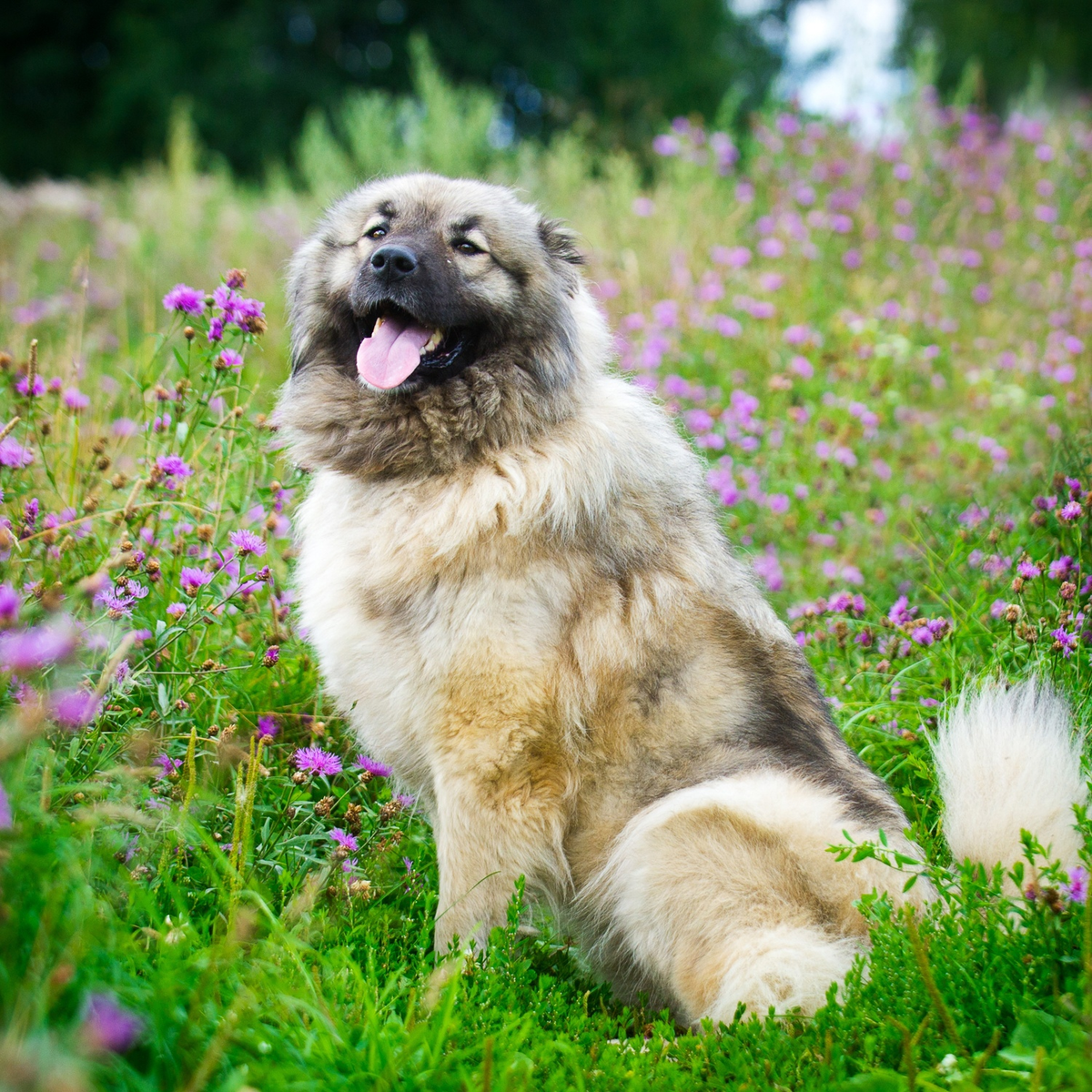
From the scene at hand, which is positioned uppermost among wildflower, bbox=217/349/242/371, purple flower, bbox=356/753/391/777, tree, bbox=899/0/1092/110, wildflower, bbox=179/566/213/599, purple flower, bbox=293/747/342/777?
tree, bbox=899/0/1092/110

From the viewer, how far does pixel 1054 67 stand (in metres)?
20.2

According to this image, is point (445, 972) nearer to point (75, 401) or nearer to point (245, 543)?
point (245, 543)

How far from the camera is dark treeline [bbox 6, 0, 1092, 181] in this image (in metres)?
17.8

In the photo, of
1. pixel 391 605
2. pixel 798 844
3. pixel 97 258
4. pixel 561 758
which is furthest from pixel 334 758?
pixel 97 258

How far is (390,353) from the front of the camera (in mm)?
2604

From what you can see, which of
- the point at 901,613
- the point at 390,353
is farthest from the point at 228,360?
the point at 901,613

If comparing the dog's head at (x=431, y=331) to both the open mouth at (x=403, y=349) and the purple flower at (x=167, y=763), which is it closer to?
the open mouth at (x=403, y=349)

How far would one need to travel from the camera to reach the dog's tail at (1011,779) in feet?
6.49

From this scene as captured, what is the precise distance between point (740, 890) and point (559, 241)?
6.32 feet

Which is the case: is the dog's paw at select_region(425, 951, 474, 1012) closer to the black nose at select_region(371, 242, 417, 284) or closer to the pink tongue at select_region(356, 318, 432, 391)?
the pink tongue at select_region(356, 318, 432, 391)

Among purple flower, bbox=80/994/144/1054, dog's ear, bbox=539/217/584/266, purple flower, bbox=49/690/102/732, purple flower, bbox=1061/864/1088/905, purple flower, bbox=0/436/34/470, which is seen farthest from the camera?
dog's ear, bbox=539/217/584/266

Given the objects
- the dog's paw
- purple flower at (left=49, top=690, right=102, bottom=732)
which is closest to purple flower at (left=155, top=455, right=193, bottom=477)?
purple flower at (left=49, top=690, right=102, bottom=732)

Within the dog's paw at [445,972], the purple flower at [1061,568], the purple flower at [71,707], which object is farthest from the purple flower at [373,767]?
the purple flower at [1061,568]

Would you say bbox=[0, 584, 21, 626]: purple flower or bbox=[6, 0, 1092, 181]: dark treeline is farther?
bbox=[6, 0, 1092, 181]: dark treeline
